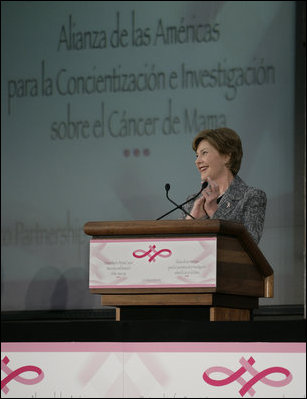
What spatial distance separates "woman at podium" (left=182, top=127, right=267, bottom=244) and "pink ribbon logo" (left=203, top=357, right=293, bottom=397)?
1.12 metres

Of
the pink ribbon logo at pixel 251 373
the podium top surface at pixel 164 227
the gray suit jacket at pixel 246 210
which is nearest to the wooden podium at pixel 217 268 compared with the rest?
the podium top surface at pixel 164 227

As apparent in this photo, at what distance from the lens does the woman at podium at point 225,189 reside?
3.36m

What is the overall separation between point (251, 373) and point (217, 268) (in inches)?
23.9

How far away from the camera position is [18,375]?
2422 mm

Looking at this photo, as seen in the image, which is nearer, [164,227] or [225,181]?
[164,227]

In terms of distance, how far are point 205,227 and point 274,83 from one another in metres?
2.38

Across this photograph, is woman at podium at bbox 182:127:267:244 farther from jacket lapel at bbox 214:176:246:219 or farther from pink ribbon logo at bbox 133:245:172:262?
pink ribbon logo at bbox 133:245:172:262

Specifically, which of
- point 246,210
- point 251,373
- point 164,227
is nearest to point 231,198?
point 246,210

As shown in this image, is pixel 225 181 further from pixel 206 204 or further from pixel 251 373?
pixel 251 373

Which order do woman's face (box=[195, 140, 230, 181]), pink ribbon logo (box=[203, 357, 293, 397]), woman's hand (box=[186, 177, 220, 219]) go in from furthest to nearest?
woman's face (box=[195, 140, 230, 181]) < woman's hand (box=[186, 177, 220, 219]) < pink ribbon logo (box=[203, 357, 293, 397])

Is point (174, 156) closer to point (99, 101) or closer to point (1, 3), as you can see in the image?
point (99, 101)

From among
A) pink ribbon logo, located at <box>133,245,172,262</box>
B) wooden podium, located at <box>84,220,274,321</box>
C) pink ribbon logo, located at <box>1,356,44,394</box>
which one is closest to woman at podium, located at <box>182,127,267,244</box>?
wooden podium, located at <box>84,220,274,321</box>

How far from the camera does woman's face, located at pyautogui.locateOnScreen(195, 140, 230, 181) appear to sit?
3570 mm

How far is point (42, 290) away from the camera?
5.39 meters
